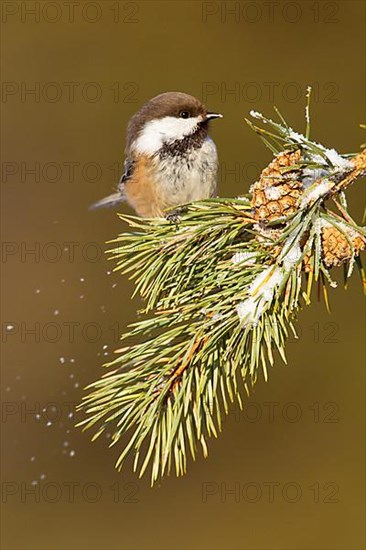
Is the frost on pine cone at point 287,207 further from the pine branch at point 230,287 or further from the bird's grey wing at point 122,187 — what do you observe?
the bird's grey wing at point 122,187

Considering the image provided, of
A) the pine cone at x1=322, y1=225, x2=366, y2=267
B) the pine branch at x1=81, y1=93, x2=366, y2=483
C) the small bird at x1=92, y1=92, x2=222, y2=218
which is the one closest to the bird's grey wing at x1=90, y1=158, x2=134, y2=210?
the small bird at x1=92, y1=92, x2=222, y2=218

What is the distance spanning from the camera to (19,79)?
3.76m

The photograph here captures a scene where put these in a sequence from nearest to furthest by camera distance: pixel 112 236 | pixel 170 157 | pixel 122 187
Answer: pixel 170 157
pixel 122 187
pixel 112 236

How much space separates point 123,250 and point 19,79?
3.01 metres

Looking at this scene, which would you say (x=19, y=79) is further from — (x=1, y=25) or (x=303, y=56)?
(x=303, y=56)

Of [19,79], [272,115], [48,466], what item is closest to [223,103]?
[272,115]

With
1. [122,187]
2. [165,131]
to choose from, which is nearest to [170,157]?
[165,131]

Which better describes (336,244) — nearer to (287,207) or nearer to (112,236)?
(287,207)

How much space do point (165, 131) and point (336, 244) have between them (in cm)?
102

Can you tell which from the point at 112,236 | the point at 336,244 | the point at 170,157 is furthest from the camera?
the point at 112,236

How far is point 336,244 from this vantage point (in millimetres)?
840

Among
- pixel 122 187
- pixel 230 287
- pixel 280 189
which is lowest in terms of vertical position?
pixel 230 287

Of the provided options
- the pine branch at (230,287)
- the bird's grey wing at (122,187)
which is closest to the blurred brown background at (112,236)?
the bird's grey wing at (122,187)

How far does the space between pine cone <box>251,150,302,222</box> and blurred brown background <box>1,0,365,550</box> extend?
2.23 meters
